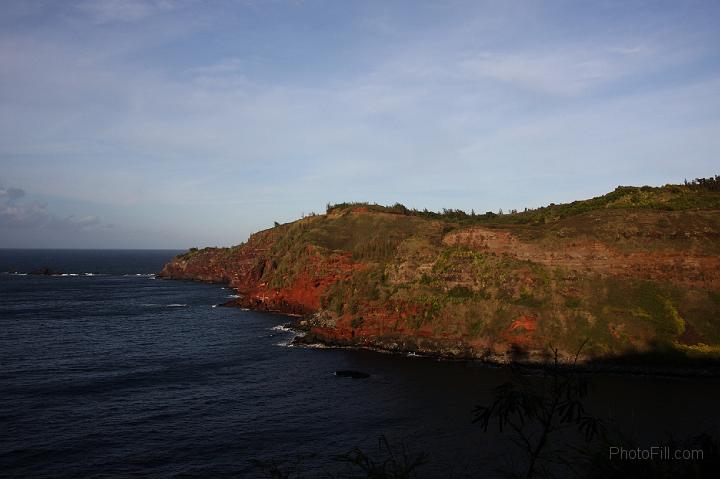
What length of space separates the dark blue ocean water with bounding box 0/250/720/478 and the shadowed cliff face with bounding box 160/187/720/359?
6.44m

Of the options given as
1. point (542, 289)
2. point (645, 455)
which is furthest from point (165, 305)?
point (645, 455)

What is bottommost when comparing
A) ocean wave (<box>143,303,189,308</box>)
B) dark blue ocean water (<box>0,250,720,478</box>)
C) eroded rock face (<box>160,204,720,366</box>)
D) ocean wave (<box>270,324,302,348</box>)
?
dark blue ocean water (<box>0,250,720,478</box>)

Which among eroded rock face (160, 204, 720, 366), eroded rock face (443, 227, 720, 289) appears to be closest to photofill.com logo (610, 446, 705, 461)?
eroded rock face (160, 204, 720, 366)

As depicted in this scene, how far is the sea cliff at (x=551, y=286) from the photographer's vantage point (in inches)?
2623

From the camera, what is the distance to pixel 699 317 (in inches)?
2586

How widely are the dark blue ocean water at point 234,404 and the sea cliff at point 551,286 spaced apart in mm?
6117

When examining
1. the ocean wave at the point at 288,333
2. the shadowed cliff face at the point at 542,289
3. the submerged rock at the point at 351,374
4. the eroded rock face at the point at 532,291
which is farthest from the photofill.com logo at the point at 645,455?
the ocean wave at the point at 288,333

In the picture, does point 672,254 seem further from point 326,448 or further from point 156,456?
point 156,456

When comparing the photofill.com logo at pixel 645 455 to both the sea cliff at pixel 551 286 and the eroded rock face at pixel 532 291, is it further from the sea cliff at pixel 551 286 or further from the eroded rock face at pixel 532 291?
the eroded rock face at pixel 532 291

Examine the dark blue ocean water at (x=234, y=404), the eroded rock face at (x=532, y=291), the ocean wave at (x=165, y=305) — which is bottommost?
the dark blue ocean water at (x=234, y=404)

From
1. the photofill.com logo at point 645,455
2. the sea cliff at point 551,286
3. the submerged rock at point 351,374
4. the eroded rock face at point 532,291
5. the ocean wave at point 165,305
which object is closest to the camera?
the photofill.com logo at point 645,455

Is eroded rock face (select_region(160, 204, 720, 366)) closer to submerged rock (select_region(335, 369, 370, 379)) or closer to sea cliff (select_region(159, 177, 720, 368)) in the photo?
sea cliff (select_region(159, 177, 720, 368))

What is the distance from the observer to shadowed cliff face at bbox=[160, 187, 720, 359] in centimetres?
6675

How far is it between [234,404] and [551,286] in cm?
4768
